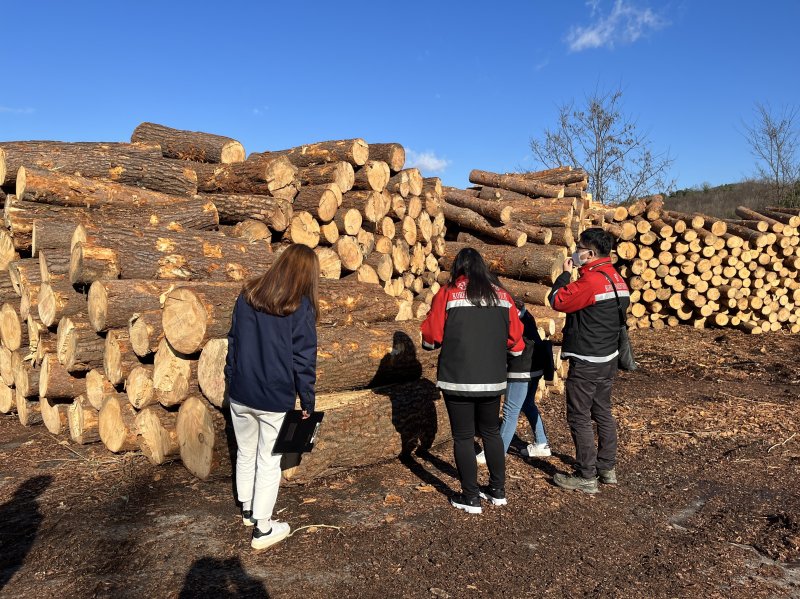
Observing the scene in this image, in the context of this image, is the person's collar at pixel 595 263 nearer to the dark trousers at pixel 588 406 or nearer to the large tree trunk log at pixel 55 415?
the dark trousers at pixel 588 406

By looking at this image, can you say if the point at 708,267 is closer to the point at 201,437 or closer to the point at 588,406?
the point at 588,406

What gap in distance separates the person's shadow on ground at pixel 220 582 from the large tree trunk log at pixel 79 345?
2.88m

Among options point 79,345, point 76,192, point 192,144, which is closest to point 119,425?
point 79,345

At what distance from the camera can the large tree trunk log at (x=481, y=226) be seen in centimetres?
1025

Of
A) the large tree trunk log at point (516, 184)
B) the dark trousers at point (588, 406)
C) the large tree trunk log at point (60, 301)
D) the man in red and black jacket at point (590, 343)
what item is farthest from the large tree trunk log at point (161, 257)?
the large tree trunk log at point (516, 184)

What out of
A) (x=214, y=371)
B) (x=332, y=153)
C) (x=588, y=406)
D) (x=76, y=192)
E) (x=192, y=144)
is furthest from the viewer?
(x=332, y=153)

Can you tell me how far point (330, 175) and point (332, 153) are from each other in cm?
55

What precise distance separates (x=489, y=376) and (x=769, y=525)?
7.41 ft

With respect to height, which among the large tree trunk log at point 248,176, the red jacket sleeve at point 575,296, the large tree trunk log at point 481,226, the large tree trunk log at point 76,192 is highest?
the large tree trunk log at point 248,176

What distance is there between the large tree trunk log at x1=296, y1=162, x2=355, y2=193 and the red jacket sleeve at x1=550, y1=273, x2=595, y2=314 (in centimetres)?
416

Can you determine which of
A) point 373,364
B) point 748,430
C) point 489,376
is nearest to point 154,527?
point 373,364

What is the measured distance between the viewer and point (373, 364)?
5324 mm

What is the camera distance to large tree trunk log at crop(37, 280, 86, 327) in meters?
5.58

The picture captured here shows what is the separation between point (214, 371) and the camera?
14.5 feet
